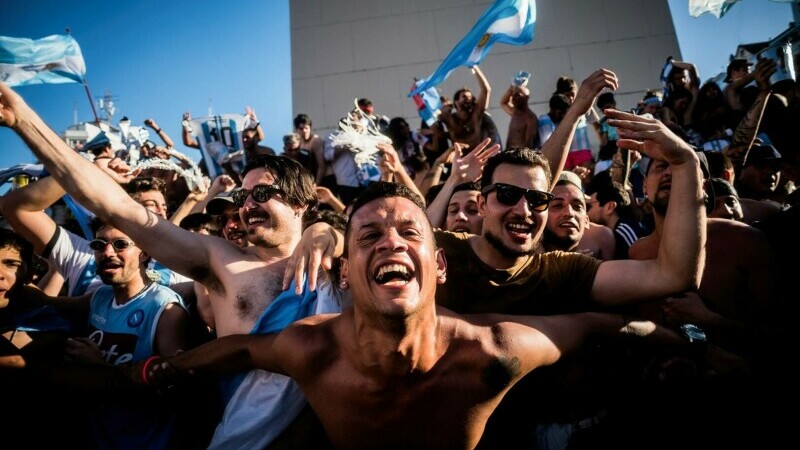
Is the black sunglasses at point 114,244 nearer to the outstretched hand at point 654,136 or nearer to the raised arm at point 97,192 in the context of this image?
the raised arm at point 97,192

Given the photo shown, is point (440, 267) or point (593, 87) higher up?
point (593, 87)

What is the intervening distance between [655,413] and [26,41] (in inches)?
241

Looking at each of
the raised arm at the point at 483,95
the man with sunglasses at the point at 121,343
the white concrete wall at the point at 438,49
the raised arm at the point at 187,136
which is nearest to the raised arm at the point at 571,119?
the raised arm at the point at 483,95

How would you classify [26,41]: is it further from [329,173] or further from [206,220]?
[329,173]

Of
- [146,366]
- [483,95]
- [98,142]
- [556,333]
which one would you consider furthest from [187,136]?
[556,333]

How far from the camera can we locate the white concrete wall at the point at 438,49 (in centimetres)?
1153

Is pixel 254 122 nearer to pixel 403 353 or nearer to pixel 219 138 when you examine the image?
pixel 219 138

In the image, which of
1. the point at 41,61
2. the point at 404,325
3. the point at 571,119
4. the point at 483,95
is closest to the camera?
the point at 404,325

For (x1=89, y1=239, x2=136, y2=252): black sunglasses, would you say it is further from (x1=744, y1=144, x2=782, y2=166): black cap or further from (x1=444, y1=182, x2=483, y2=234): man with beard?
(x1=744, y1=144, x2=782, y2=166): black cap

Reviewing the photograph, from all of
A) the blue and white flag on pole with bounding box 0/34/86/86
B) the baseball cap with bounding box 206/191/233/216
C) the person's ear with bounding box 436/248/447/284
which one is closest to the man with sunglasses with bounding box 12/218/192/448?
the baseball cap with bounding box 206/191/233/216

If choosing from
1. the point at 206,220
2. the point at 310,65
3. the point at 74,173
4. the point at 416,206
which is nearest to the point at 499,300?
the point at 416,206

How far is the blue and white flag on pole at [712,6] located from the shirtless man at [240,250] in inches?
219

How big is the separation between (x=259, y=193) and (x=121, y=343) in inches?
48.0

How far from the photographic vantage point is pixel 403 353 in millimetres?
2119
